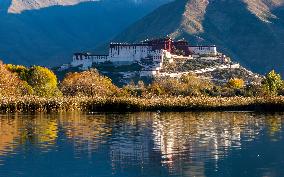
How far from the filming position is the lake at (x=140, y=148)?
29.5m

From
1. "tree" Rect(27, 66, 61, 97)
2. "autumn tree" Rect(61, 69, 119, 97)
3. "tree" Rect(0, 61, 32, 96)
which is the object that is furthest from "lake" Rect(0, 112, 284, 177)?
"tree" Rect(27, 66, 61, 97)

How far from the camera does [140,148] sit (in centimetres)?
3694

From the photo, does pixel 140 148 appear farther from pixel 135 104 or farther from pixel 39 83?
pixel 39 83

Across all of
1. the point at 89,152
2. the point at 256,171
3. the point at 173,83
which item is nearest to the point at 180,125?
the point at 89,152

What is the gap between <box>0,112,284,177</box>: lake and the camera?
29469 millimetres

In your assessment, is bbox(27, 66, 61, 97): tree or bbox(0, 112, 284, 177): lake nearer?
bbox(0, 112, 284, 177): lake

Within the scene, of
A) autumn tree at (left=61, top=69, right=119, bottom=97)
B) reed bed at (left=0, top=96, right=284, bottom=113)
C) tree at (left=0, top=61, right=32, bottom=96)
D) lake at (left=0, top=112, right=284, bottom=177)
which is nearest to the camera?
lake at (left=0, top=112, right=284, bottom=177)

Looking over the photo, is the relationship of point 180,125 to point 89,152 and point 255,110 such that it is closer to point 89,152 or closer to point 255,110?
point 89,152

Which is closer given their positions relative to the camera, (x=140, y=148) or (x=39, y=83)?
(x=140, y=148)

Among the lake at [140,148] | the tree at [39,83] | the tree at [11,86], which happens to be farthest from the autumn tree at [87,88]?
the lake at [140,148]

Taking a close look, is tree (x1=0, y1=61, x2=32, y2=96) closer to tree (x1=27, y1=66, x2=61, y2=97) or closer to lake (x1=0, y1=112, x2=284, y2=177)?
tree (x1=27, y1=66, x2=61, y2=97)

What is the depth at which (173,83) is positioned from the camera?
124m

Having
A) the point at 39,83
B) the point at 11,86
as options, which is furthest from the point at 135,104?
the point at 39,83

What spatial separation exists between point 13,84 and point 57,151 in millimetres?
58807
